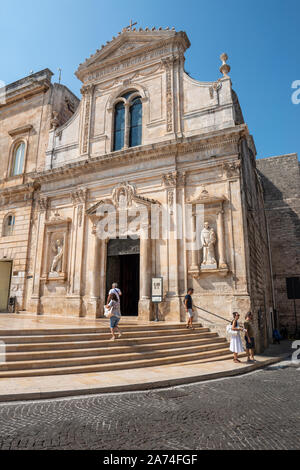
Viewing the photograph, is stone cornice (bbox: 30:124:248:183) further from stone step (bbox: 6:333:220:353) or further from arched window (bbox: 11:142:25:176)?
stone step (bbox: 6:333:220:353)

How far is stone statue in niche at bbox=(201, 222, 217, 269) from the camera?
1242 cm

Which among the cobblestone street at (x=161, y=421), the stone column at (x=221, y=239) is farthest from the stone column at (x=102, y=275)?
the cobblestone street at (x=161, y=421)

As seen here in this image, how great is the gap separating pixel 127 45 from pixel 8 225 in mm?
12963

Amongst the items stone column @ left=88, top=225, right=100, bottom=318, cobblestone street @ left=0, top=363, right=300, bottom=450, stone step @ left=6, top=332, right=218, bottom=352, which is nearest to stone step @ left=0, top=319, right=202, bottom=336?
stone step @ left=6, top=332, right=218, bottom=352

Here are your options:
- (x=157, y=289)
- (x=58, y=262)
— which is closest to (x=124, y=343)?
(x=157, y=289)

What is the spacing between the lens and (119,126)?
16953mm

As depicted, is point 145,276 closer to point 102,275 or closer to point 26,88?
point 102,275

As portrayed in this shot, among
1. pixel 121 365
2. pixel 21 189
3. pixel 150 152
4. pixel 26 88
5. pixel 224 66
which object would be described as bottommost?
pixel 121 365

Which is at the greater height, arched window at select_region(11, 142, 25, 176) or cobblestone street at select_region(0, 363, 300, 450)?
arched window at select_region(11, 142, 25, 176)

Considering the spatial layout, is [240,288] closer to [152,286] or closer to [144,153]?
[152,286]

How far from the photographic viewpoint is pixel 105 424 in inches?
174

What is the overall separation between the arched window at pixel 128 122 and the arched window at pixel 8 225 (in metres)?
8.11

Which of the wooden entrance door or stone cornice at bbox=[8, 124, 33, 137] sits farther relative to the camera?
stone cornice at bbox=[8, 124, 33, 137]

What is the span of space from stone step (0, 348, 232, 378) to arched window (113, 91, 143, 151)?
11023 millimetres
